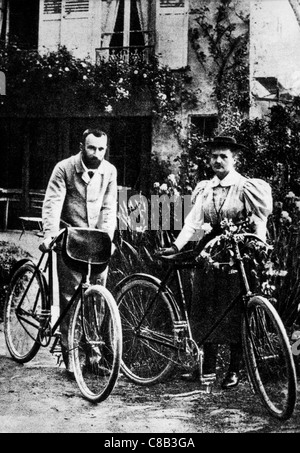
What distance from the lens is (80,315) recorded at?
234 centimetres

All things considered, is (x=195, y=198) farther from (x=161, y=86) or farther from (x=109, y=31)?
(x=109, y=31)

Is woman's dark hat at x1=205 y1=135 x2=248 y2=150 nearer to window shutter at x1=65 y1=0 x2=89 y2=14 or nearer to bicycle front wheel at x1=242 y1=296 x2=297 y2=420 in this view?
bicycle front wheel at x1=242 y1=296 x2=297 y2=420

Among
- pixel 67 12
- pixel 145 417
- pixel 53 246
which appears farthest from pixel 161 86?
pixel 145 417

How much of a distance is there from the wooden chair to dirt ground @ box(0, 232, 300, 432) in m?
0.79

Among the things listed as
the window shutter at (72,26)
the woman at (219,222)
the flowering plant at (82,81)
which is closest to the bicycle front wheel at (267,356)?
the woman at (219,222)

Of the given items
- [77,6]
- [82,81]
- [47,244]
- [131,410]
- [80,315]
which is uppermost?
[77,6]

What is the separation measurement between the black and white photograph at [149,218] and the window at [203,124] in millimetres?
11

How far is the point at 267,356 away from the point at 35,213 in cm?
146

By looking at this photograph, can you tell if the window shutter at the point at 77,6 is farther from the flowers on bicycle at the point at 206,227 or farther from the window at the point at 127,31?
the flowers on bicycle at the point at 206,227

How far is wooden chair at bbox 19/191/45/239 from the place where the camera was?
2.82 m

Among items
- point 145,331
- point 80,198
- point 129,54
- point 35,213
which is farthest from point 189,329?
point 129,54

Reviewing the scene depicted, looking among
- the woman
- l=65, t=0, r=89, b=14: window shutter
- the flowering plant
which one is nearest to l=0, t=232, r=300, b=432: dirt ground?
the woman

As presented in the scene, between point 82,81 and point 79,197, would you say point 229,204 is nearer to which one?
point 79,197
